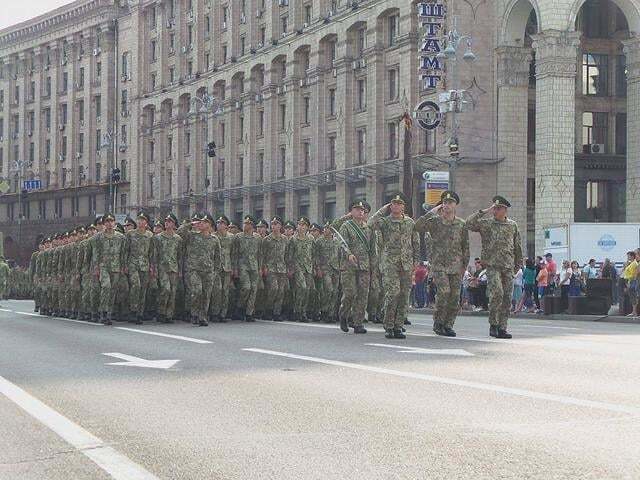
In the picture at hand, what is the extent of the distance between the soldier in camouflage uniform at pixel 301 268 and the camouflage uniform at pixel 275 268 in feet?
0.58

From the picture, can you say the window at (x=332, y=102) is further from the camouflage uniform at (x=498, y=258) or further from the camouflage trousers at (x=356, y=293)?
the camouflage uniform at (x=498, y=258)

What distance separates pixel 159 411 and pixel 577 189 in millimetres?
53919

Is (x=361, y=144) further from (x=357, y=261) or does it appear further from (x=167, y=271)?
(x=357, y=261)

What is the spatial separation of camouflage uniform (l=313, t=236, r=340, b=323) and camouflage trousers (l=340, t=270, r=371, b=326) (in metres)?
5.40

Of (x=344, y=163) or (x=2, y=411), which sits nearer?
(x=2, y=411)

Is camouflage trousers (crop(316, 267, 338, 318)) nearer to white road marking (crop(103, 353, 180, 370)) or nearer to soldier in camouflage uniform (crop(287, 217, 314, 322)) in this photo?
soldier in camouflage uniform (crop(287, 217, 314, 322))

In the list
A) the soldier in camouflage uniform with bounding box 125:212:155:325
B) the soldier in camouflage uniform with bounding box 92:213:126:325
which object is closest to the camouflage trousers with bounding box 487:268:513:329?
the soldier in camouflage uniform with bounding box 125:212:155:325

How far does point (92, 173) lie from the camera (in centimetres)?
10419

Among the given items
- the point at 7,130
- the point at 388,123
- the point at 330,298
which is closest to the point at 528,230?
the point at 388,123

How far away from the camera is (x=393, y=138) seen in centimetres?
6284

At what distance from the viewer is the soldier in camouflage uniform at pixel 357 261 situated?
18.6 meters

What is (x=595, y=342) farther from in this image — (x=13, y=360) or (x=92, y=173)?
(x=92, y=173)

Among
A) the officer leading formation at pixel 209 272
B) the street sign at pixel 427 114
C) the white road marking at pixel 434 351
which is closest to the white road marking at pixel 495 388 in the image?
the white road marking at pixel 434 351

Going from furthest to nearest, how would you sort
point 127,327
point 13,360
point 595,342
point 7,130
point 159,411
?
point 7,130, point 127,327, point 595,342, point 13,360, point 159,411
